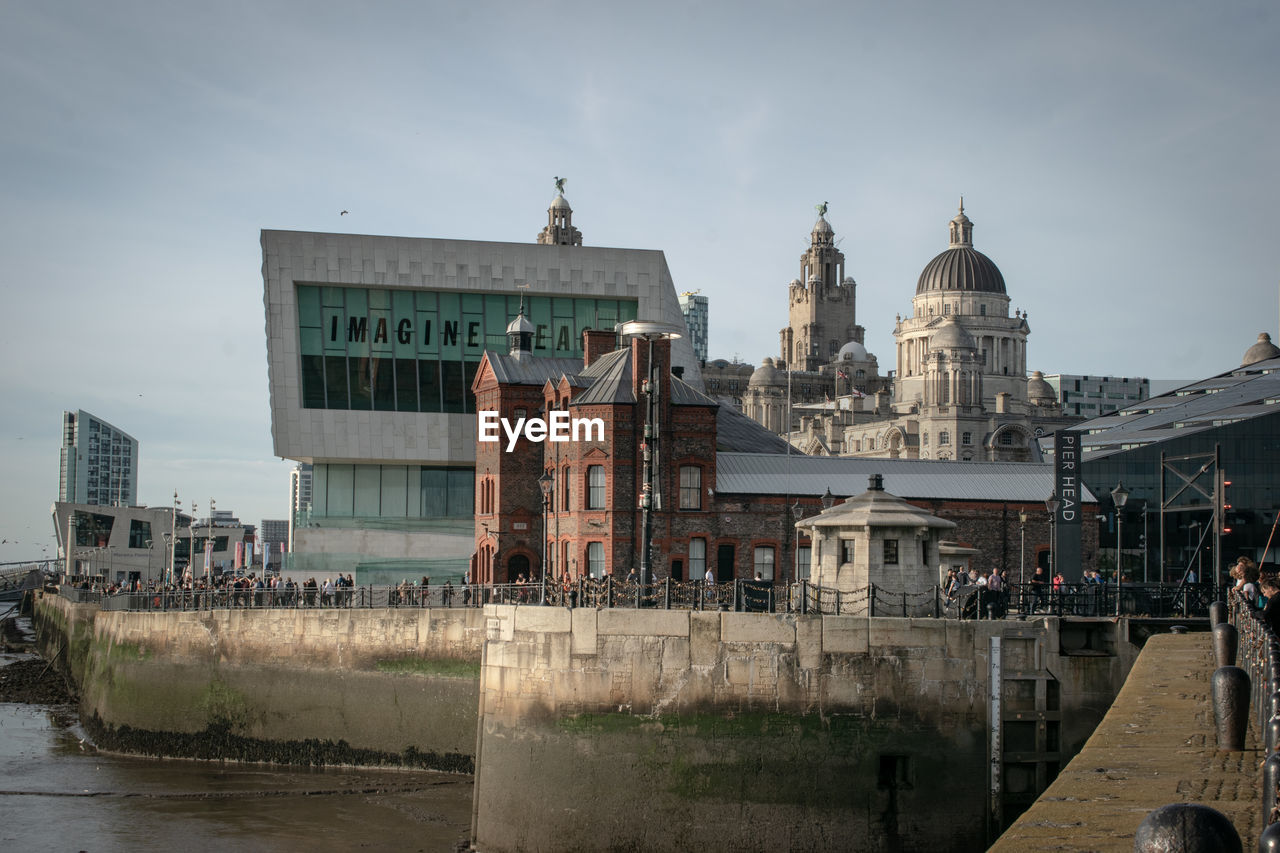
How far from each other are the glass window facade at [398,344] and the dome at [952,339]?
107671mm

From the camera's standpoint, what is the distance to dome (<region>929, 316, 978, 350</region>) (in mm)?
175000

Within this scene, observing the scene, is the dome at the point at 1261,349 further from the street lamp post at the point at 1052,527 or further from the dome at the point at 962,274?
the street lamp post at the point at 1052,527

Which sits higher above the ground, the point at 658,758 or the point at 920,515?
the point at 920,515

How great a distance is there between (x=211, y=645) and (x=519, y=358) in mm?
20154

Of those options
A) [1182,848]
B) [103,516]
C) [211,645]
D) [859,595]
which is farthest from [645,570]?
[103,516]

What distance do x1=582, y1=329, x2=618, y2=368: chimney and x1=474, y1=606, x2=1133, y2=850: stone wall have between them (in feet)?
103

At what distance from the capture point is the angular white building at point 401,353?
7281 cm

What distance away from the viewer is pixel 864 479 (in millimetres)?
58094

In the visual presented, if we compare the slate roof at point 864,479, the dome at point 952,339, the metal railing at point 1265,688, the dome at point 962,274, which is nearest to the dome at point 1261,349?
the dome at point 952,339

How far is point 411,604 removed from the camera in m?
45.8

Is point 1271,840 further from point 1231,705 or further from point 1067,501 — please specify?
point 1067,501

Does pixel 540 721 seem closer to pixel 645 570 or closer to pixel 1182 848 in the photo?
pixel 645 570

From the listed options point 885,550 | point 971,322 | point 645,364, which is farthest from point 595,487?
point 971,322

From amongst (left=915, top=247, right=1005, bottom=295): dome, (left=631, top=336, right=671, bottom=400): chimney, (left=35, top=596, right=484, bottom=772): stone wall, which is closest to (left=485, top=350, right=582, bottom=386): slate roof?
(left=631, top=336, right=671, bottom=400): chimney
